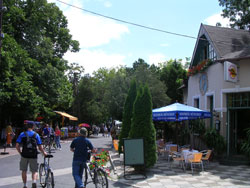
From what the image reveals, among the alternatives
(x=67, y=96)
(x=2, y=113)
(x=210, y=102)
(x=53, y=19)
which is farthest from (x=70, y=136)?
(x=210, y=102)

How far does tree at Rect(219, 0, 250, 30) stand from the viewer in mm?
23562

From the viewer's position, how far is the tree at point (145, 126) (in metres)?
10.2

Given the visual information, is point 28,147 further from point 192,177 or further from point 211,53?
point 211,53

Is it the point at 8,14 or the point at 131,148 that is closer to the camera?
the point at 131,148

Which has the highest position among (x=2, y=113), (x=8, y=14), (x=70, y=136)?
(x=8, y=14)

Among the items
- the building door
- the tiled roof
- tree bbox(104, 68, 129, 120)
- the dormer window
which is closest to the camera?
the building door

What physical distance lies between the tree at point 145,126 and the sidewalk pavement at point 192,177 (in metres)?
0.69

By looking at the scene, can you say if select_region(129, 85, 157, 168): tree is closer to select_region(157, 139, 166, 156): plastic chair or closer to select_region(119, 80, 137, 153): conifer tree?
select_region(119, 80, 137, 153): conifer tree

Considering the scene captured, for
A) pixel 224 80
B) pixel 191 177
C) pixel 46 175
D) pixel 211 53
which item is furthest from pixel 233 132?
pixel 46 175

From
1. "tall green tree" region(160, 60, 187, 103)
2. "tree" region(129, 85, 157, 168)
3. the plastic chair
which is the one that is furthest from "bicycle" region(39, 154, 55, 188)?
"tall green tree" region(160, 60, 187, 103)

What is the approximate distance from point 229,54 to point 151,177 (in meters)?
8.19

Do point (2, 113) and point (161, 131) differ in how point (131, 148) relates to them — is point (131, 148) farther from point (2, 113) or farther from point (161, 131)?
point (2, 113)

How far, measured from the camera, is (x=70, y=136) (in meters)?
A: 32.9

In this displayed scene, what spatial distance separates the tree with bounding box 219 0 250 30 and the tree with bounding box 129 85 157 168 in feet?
56.2
